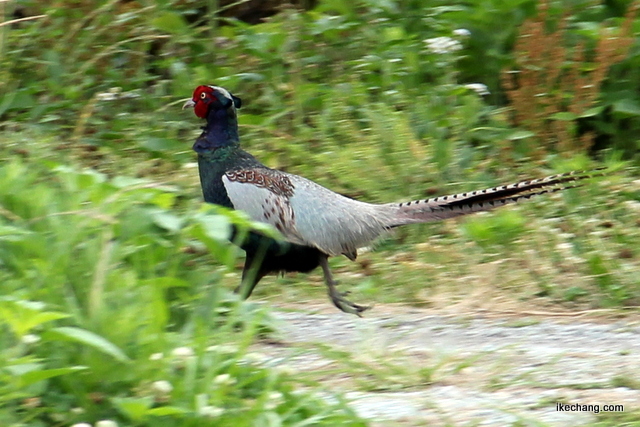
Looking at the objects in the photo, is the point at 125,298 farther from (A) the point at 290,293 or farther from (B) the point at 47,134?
(B) the point at 47,134

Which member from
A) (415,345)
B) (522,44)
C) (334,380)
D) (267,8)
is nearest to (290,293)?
(415,345)

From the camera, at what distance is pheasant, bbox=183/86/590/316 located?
160 inches

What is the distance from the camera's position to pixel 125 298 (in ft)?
9.03

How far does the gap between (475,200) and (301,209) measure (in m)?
0.73

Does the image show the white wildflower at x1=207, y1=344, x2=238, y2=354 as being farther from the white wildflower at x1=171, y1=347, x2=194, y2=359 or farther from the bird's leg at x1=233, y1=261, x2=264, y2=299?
the bird's leg at x1=233, y1=261, x2=264, y2=299

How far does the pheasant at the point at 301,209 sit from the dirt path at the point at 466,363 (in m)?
0.25

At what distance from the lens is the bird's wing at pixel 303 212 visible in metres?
4.11

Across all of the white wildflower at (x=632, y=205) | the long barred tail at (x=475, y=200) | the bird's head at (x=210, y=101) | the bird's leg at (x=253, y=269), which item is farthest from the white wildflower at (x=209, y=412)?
the white wildflower at (x=632, y=205)

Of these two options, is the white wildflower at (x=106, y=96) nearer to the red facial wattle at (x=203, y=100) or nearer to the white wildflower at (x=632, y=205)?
the red facial wattle at (x=203, y=100)

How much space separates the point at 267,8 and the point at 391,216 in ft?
11.2

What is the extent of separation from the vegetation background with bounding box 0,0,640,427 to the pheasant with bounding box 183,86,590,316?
0.25m

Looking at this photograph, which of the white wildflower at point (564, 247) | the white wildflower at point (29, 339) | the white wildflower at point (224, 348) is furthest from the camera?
the white wildflower at point (564, 247)

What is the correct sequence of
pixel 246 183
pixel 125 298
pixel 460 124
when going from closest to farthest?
pixel 125 298, pixel 246 183, pixel 460 124

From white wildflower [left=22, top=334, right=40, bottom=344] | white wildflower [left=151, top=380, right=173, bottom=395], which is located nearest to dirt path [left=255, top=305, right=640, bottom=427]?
white wildflower [left=151, top=380, right=173, bottom=395]
